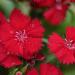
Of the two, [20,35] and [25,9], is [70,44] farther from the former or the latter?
[25,9]

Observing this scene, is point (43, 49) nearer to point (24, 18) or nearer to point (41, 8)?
point (24, 18)

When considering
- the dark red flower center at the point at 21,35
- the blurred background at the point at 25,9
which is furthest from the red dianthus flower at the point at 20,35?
the blurred background at the point at 25,9

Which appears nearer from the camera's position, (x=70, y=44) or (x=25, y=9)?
(x=70, y=44)

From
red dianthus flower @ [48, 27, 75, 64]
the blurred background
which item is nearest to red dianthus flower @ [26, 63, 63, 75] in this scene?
red dianthus flower @ [48, 27, 75, 64]

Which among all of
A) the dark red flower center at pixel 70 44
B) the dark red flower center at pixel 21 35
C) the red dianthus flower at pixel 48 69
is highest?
the dark red flower center at pixel 21 35

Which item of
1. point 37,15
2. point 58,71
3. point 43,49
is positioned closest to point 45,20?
point 37,15

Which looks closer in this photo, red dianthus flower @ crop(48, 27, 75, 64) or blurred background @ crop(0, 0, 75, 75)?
red dianthus flower @ crop(48, 27, 75, 64)

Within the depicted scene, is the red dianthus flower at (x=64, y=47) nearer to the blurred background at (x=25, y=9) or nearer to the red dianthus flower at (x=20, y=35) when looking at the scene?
the red dianthus flower at (x=20, y=35)

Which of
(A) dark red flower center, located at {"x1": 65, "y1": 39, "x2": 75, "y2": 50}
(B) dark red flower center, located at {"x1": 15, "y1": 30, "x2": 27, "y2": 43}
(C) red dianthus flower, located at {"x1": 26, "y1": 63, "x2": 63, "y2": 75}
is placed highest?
(B) dark red flower center, located at {"x1": 15, "y1": 30, "x2": 27, "y2": 43}

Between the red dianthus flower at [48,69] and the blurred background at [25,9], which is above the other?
the blurred background at [25,9]

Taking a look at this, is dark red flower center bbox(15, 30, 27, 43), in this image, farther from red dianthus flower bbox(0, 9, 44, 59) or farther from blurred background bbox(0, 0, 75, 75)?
blurred background bbox(0, 0, 75, 75)

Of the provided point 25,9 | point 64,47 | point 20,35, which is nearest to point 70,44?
point 64,47
